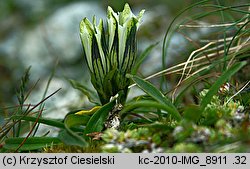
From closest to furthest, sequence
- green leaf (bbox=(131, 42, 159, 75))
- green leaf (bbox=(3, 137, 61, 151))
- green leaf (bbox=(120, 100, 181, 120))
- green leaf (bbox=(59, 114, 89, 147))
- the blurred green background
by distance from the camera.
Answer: green leaf (bbox=(59, 114, 89, 147)) → green leaf (bbox=(120, 100, 181, 120)) → green leaf (bbox=(3, 137, 61, 151)) → green leaf (bbox=(131, 42, 159, 75)) → the blurred green background

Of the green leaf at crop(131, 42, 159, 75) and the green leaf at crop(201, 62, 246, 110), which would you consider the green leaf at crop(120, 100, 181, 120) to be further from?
the green leaf at crop(131, 42, 159, 75)

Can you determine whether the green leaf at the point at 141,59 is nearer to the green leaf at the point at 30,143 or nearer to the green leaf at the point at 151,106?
the green leaf at the point at 151,106

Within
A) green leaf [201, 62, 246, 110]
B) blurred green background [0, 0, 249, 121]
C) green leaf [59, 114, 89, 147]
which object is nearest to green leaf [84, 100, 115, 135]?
green leaf [59, 114, 89, 147]

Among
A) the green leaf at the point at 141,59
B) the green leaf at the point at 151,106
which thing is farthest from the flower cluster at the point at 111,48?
the green leaf at the point at 141,59

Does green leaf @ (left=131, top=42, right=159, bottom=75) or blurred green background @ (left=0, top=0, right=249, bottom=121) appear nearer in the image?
green leaf @ (left=131, top=42, right=159, bottom=75)

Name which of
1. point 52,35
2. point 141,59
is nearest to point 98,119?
point 141,59

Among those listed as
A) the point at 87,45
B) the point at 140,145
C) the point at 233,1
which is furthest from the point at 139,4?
the point at 140,145
